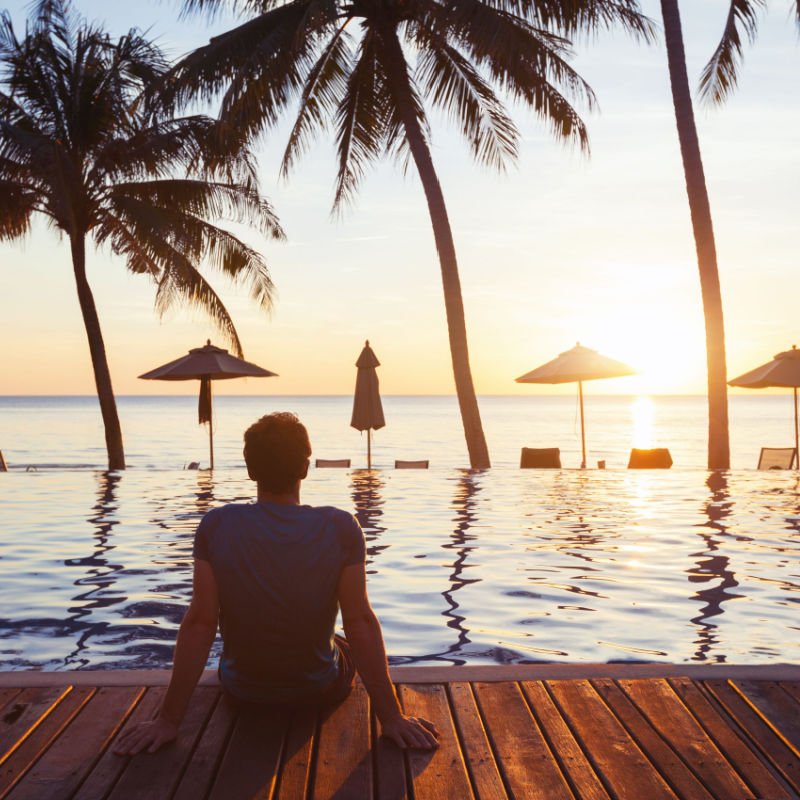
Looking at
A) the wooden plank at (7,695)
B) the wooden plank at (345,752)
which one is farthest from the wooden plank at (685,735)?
the wooden plank at (7,695)

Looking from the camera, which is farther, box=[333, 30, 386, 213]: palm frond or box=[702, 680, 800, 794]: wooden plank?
box=[333, 30, 386, 213]: palm frond

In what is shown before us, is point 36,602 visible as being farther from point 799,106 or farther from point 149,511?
point 799,106

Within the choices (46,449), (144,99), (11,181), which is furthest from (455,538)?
(46,449)

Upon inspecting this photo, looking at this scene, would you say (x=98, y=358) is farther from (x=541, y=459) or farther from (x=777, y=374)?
Result: (x=777, y=374)

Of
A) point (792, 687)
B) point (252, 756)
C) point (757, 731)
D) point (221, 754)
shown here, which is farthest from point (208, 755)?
point (792, 687)

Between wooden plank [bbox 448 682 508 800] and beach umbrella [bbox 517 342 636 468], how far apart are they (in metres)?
18.1

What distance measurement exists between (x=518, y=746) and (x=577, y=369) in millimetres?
18866

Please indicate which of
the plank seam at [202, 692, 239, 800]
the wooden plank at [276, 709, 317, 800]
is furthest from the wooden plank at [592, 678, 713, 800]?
the plank seam at [202, 692, 239, 800]

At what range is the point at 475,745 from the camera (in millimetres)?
3820

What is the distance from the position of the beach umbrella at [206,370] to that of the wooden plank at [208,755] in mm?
16610

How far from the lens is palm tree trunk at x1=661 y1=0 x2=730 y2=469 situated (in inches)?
687

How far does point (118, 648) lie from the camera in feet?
21.1

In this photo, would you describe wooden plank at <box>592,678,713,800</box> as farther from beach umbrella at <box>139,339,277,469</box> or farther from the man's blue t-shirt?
beach umbrella at <box>139,339,277,469</box>

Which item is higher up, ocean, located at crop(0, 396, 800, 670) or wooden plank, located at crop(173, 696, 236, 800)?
wooden plank, located at crop(173, 696, 236, 800)
